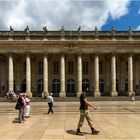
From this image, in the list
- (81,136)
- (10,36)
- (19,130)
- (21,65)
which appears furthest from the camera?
(21,65)

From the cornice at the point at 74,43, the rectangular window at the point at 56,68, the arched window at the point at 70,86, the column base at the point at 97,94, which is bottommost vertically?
the column base at the point at 97,94

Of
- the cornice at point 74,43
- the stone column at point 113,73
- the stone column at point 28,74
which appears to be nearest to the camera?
the cornice at point 74,43

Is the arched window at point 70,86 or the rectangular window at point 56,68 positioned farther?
the arched window at point 70,86

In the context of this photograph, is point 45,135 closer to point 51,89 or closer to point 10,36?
point 10,36

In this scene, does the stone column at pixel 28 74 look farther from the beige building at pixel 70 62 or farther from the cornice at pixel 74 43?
the cornice at pixel 74 43

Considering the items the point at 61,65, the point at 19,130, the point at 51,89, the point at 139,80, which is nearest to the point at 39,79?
the point at 51,89

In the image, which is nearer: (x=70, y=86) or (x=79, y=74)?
(x=79, y=74)

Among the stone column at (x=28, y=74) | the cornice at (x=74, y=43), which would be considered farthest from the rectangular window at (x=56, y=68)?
the stone column at (x=28, y=74)

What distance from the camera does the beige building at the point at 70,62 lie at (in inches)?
2263

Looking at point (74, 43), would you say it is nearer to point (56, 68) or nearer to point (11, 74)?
point (56, 68)

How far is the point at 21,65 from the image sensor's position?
62.5 meters

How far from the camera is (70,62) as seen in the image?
6328cm

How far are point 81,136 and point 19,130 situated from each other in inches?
135

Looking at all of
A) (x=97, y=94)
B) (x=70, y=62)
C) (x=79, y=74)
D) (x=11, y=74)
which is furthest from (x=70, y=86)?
(x=11, y=74)
